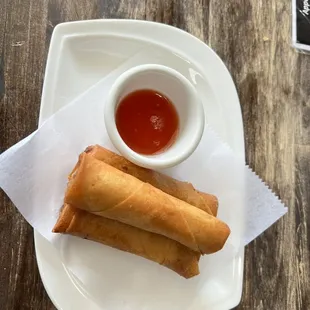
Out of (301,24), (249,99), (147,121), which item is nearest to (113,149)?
(147,121)

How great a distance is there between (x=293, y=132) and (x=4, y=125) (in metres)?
0.48

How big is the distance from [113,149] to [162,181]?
85 mm

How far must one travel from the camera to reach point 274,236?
89 centimetres

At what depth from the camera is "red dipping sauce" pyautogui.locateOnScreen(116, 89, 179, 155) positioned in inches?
29.7

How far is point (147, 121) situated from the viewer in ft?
2.50

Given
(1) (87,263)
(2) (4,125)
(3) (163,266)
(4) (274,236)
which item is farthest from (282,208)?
(2) (4,125)

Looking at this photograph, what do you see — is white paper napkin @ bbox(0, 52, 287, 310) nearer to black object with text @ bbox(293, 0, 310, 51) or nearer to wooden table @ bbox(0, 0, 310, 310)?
wooden table @ bbox(0, 0, 310, 310)

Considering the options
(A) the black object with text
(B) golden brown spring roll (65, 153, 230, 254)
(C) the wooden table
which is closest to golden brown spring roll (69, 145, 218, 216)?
(B) golden brown spring roll (65, 153, 230, 254)

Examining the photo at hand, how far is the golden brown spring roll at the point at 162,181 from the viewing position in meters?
0.75

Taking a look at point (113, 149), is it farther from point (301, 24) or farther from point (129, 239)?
point (301, 24)

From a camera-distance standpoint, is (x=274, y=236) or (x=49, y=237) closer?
(x=49, y=237)

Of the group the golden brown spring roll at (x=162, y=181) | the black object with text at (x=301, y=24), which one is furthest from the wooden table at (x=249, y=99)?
the golden brown spring roll at (x=162, y=181)

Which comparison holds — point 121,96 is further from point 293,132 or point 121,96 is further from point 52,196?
point 293,132

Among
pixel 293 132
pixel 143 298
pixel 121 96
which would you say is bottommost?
pixel 143 298
